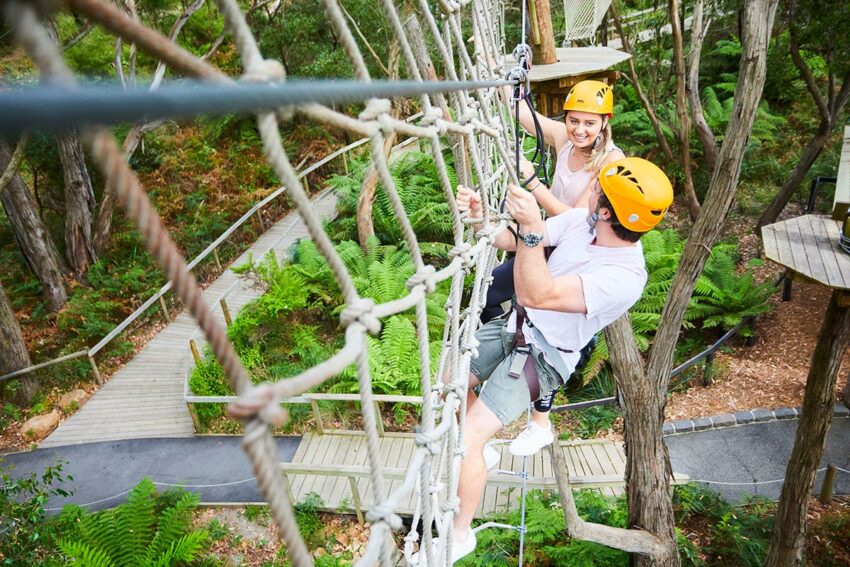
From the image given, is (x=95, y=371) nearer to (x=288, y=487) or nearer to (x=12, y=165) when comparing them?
(x=12, y=165)

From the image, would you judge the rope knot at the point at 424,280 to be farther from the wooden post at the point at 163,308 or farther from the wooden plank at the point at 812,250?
the wooden post at the point at 163,308

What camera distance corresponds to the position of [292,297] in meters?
7.07

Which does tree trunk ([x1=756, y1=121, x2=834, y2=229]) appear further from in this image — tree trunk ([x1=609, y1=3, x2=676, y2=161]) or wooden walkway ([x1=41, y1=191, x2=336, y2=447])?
wooden walkway ([x1=41, y1=191, x2=336, y2=447])

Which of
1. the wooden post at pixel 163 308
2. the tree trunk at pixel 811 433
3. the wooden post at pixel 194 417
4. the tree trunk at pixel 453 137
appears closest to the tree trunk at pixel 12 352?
the wooden post at pixel 163 308

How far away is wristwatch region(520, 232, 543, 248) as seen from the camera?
166 centimetres

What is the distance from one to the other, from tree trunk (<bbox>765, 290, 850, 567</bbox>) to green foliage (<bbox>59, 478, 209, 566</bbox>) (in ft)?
14.4

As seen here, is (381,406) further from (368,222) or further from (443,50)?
(443,50)

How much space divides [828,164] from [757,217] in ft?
4.91

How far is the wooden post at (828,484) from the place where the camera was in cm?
477

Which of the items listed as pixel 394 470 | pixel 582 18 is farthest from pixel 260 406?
pixel 582 18

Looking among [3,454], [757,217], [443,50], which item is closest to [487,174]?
[443,50]

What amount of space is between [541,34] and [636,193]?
2.28 meters

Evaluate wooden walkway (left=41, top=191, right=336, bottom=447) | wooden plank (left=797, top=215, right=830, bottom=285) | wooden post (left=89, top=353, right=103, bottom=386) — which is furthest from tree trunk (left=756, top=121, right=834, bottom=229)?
wooden post (left=89, top=353, right=103, bottom=386)

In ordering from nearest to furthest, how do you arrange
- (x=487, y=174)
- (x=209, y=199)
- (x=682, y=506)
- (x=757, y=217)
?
(x=487, y=174)
(x=682, y=506)
(x=757, y=217)
(x=209, y=199)
